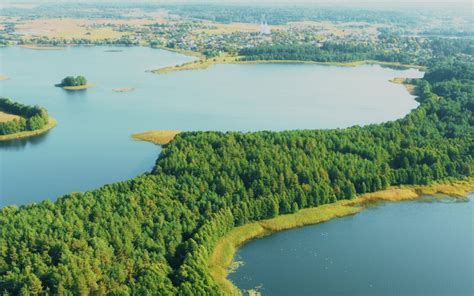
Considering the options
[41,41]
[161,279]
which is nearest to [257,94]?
[161,279]

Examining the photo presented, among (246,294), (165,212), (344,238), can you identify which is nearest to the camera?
(246,294)

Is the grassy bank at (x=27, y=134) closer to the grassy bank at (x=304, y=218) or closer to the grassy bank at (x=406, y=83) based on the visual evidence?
the grassy bank at (x=304, y=218)

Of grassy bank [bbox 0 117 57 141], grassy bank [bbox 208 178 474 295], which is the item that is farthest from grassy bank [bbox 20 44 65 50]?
grassy bank [bbox 208 178 474 295]

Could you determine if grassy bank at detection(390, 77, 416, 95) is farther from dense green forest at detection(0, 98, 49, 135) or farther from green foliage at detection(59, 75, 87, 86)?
dense green forest at detection(0, 98, 49, 135)

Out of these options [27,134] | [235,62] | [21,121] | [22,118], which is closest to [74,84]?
[22,118]

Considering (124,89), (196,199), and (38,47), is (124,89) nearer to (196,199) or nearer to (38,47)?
(196,199)

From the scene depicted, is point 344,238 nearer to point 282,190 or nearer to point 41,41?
point 282,190

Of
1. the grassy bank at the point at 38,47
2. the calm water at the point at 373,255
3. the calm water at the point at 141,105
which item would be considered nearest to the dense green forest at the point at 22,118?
→ the calm water at the point at 141,105
